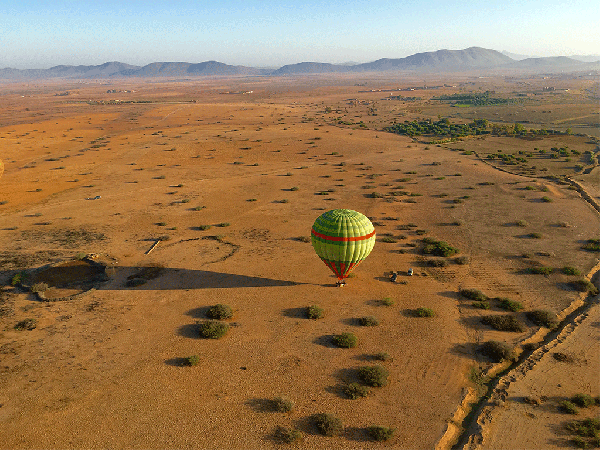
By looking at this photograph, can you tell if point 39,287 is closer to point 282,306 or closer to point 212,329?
point 212,329

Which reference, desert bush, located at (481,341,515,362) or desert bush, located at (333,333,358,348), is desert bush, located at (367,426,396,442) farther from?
desert bush, located at (481,341,515,362)

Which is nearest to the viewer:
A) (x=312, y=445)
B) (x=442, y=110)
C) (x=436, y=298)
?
(x=312, y=445)

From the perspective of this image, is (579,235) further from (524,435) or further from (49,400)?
(49,400)

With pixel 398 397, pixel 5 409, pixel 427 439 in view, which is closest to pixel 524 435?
pixel 427 439

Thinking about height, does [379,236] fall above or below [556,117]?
below

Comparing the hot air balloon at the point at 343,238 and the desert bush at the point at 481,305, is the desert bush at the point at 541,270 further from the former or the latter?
the hot air balloon at the point at 343,238

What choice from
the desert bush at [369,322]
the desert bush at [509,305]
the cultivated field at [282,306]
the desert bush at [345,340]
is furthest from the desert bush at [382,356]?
the desert bush at [509,305]
